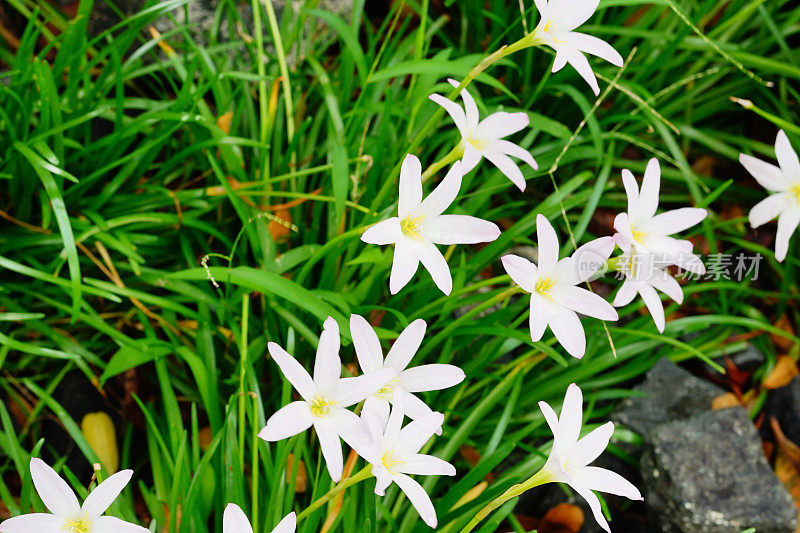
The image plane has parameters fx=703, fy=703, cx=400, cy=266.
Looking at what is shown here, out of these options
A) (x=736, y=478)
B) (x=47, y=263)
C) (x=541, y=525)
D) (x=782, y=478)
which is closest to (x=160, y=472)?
(x=47, y=263)

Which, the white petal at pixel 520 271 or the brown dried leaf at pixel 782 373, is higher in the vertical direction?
the white petal at pixel 520 271

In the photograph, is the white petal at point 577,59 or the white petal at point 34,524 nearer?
the white petal at point 34,524

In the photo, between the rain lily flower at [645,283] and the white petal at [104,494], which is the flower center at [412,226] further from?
the white petal at [104,494]

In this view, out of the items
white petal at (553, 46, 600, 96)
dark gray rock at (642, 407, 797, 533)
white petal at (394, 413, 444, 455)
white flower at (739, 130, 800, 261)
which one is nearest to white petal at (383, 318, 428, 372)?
white petal at (394, 413, 444, 455)

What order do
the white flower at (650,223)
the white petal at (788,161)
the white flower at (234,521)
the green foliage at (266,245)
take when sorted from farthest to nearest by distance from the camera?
1. the green foliage at (266,245)
2. the white petal at (788,161)
3. the white flower at (650,223)
4. the white flower at (234,521)

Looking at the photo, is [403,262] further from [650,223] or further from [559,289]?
[650,223]

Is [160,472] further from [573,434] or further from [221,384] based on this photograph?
[573,434]

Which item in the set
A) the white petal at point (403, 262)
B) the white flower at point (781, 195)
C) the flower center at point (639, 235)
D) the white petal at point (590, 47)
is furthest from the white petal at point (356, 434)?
the white flower at point (781, 195)
